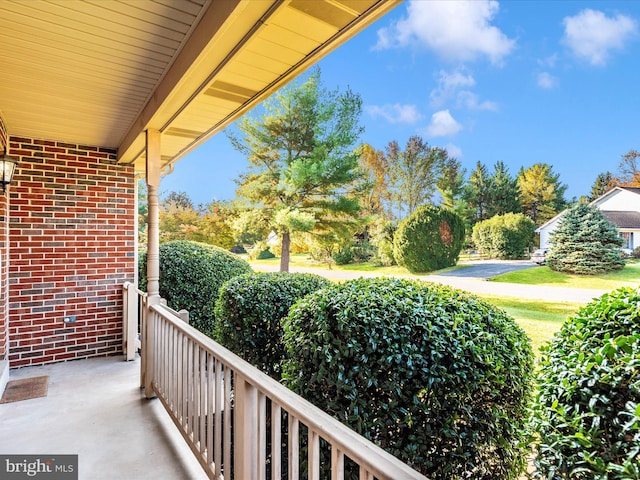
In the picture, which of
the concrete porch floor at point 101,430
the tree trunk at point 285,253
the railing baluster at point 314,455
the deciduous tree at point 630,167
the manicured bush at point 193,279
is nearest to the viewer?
the railing baluster at point 314,455

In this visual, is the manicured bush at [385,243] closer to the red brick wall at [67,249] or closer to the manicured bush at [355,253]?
the manicured bush at [355,253]

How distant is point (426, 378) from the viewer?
166 cm

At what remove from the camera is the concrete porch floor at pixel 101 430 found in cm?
222

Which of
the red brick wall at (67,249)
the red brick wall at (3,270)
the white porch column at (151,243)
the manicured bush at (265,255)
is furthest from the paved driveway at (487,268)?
the red brick wall at (3,270)

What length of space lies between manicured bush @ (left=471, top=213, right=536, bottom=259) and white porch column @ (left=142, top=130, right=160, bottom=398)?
4791 millimetres

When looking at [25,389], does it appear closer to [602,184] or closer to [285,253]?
[602,184]

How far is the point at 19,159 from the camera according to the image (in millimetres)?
3877

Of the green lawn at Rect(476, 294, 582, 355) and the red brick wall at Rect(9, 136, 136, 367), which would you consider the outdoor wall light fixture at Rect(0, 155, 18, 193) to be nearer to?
the red brick wall at Rect(9, 136, 136, 367)

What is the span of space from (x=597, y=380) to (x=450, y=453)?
0.75 m

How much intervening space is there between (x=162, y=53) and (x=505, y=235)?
5.78 m

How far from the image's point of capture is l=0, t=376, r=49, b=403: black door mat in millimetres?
3164

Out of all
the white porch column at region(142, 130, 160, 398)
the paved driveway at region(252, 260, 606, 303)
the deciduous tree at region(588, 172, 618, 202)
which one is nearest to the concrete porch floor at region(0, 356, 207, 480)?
the white porch column at region(142, 130, 160, 398)

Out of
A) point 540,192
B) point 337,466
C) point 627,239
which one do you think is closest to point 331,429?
point 337,466

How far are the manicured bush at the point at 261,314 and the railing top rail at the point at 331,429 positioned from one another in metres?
1.23
